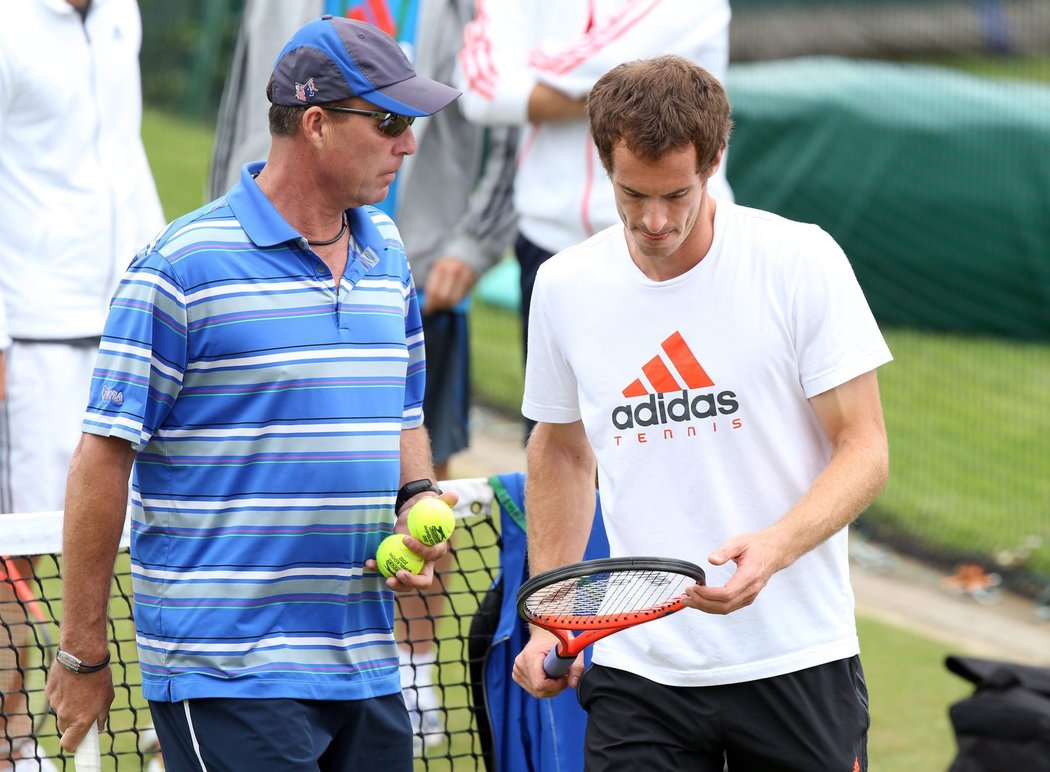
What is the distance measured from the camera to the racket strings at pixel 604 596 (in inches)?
115

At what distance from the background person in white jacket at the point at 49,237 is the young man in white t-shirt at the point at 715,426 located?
6.36 feet

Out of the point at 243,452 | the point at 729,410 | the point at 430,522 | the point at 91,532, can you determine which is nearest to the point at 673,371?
the point at 729,410

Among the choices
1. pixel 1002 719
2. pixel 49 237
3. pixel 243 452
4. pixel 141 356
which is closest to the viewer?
pixel 141 356

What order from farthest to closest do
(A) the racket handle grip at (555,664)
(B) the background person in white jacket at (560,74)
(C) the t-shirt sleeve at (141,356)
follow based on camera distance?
1. (B) the background person in white jacket at (560,74)
2. (A) the racket handle grip at (555,664)
3. (C) the t-shirt sleeve at (141,356)

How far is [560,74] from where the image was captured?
181 inches

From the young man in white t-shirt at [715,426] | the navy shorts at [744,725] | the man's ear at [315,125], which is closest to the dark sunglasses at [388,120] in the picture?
the man's ear at [315,125]

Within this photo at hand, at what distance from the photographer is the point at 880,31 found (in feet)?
60.8

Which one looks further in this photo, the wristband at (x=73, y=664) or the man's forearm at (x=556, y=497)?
the man's forearm at (x=556, y=497)

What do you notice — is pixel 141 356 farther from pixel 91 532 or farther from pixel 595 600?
pixel 595 600

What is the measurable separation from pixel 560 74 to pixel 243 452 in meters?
2.07

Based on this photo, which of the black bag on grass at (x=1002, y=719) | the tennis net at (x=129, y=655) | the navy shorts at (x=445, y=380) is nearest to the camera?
the tennis net at (x=129, y=655)

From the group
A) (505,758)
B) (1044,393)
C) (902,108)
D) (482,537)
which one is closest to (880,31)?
(902,108)

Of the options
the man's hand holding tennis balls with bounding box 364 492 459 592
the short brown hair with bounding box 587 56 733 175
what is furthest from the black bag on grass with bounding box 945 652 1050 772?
the short brown hair with bounding box 587 56 733 175

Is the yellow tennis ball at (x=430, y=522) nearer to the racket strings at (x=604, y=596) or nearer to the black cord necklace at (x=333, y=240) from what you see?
the racket strings at (x=604, y=596)
